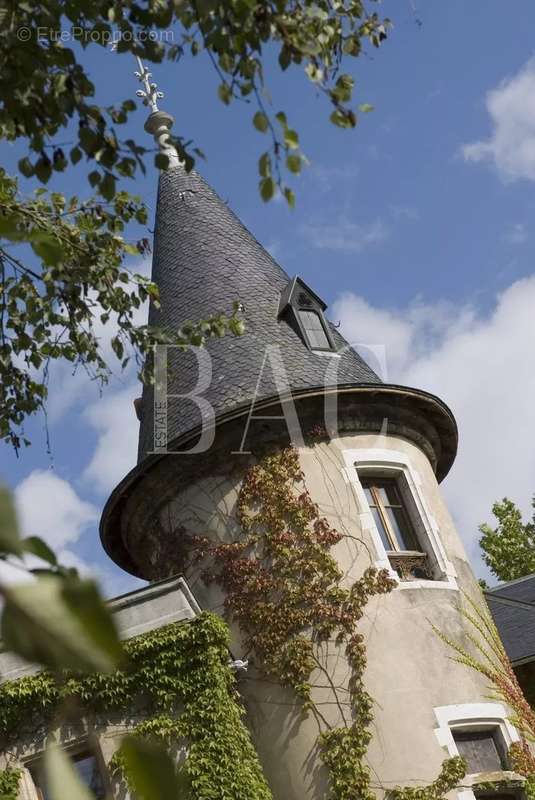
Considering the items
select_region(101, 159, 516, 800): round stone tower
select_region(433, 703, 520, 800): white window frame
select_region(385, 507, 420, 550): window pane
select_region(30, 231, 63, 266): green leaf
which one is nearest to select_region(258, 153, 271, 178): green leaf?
select_region(30, 231, 63, 266): green leaf

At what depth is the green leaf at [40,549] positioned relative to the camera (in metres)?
0.65

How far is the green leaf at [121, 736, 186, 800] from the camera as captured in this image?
23.2 inches

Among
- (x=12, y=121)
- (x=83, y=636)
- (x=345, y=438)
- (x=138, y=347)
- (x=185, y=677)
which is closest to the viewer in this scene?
(x=83, y=636)

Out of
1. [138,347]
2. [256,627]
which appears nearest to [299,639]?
[256,627]

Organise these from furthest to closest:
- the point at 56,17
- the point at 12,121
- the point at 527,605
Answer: the point at 527,605 → the point at 12,121 → the point at 56,17

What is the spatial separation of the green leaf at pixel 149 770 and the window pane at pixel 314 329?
13316mm

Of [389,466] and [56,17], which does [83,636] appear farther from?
[389,466]

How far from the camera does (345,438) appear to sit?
13008 millimetres

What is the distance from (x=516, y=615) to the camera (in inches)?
653

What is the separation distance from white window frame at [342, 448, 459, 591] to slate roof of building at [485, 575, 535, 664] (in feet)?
9.92

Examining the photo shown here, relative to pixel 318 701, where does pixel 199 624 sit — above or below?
above

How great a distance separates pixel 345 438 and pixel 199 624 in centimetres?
339

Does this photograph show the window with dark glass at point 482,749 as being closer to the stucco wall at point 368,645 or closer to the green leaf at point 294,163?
the stucco wall at point 368,645

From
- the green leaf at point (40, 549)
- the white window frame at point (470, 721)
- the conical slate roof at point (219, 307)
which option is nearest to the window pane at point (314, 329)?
the conical slate roof at point (219, 307)
